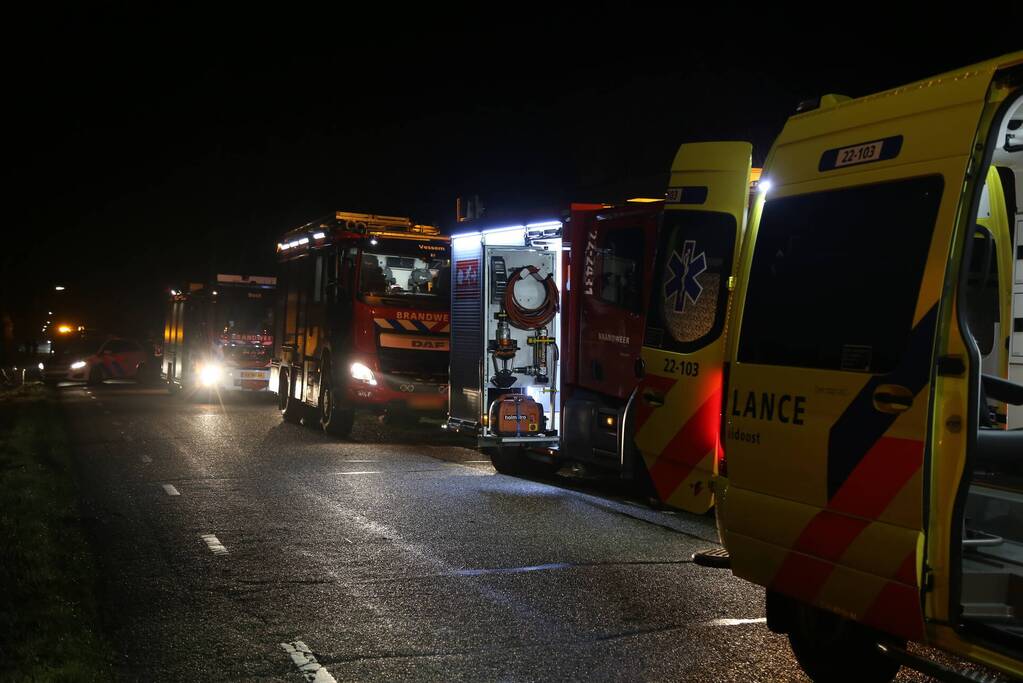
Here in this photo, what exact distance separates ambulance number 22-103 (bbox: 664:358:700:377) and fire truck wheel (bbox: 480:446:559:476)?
670 cm

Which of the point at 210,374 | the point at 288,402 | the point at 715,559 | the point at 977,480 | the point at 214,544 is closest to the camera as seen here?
the point at 977,480

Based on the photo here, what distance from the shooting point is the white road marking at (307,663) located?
5.45m

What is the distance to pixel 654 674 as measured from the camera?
5535 millimetres

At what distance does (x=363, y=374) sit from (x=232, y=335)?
11.3 m

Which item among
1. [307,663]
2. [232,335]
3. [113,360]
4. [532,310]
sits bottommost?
[307,663]

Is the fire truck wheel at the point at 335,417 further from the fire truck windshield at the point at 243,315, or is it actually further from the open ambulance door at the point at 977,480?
the open ambulance door at the point at 977,480

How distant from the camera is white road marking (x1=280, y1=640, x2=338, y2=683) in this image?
17.9 feet

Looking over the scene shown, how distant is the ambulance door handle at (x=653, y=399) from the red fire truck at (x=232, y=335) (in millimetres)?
21140

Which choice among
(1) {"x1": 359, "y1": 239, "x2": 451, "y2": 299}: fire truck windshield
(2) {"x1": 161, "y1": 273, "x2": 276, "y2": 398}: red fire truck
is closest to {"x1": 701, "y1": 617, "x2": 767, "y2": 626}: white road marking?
(1) {"x1": 359, "y1": 239, "x2": 451, "y2": 299}: fire truck windshield

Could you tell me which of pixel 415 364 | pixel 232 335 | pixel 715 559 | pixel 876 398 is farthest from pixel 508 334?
pixel 232 335

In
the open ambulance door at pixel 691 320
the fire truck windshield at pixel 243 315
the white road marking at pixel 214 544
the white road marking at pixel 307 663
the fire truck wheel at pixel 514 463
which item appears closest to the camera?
the white road marking at pixel 307 663

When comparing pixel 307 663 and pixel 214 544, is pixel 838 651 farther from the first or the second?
pixel 214 544

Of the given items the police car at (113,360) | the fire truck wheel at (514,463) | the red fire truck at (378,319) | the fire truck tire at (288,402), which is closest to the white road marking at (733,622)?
the fire truck wheel at (514,463)

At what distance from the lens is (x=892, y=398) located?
14.2 ft
